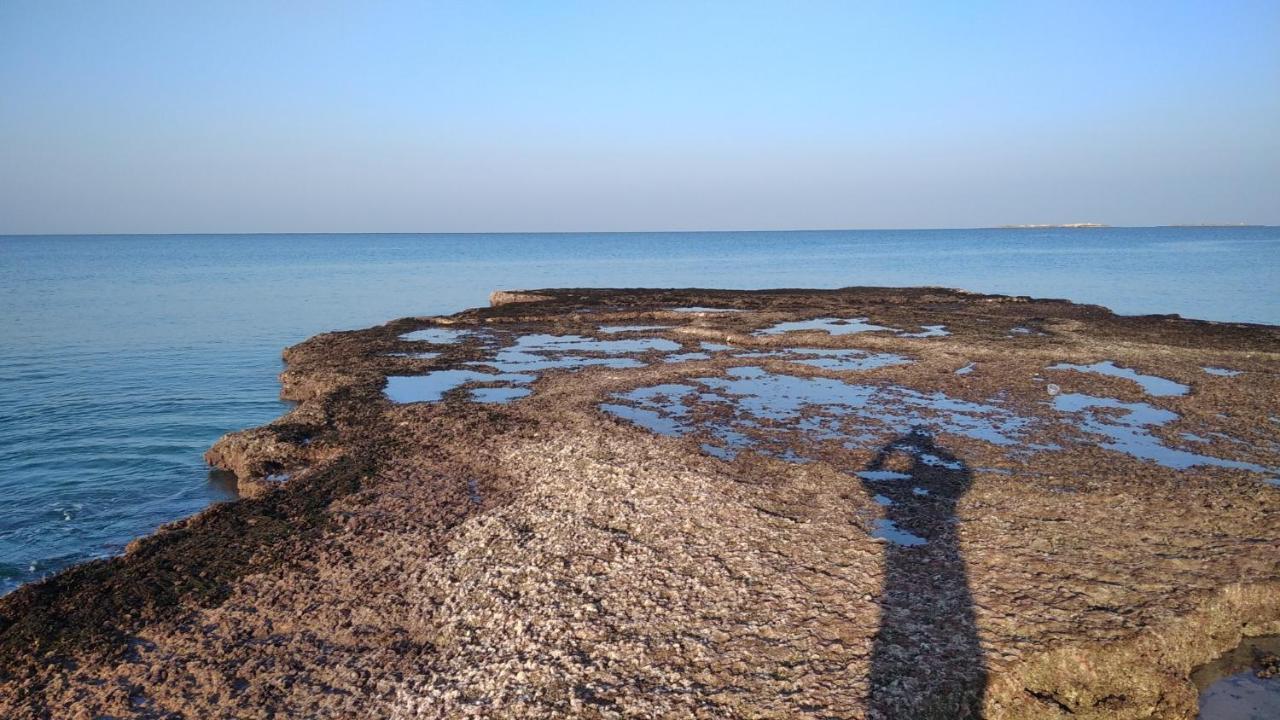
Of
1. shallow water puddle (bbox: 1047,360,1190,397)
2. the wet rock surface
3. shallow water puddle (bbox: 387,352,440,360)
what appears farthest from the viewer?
shallow water puddle (bbox: 387,352,440,360)

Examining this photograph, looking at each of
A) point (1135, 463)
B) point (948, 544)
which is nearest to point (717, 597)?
point (948, 544)

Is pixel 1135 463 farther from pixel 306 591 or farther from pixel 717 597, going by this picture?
pixel 306 591

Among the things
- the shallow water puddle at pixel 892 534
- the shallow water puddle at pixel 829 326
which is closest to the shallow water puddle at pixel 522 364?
the shallow water puddle at pixel 829 326

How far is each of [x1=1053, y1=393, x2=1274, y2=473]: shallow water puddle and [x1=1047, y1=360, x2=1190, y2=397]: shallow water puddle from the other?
6.60 ft

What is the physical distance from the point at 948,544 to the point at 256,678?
28.8ft

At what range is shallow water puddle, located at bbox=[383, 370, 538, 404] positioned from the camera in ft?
71.3

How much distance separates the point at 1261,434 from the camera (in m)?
16.5

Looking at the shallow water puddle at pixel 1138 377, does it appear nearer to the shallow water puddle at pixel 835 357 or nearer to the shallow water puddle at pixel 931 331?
the shallow water puddle at pixel 835 357

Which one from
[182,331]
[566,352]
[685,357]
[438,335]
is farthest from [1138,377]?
[182,331]

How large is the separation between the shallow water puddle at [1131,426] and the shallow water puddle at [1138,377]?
2.01 meters

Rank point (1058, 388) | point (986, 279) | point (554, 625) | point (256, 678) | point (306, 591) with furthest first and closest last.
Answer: point (986, 279)
point (1058, 388)
point (306, 591)
point (554, 625)
point (256, 678)

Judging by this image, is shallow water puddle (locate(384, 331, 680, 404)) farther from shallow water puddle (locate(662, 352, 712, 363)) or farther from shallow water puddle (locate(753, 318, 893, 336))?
shallow water puddle (locate(753, 318, 893, 336))

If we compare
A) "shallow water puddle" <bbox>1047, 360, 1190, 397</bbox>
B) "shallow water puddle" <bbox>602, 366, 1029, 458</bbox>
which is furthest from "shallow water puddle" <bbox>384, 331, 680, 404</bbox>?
"shallow water puddle" <bbox>1047, 360, 1190, 397</bbox>

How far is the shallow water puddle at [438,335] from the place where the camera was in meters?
31.7
